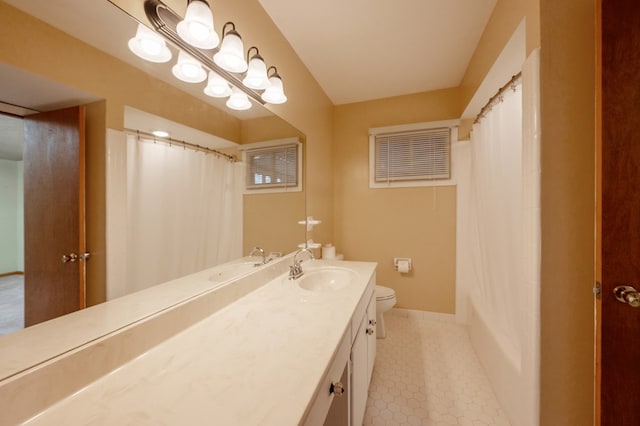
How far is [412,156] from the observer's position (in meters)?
2.56

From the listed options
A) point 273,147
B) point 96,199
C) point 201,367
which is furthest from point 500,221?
point 96,199

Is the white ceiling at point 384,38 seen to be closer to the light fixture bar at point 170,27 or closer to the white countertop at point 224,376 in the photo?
the light fixture bar at point 170,27

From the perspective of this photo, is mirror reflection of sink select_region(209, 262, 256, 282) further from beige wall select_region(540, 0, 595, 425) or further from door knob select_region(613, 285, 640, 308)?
door knob select_region(613, 285, 640, 308)

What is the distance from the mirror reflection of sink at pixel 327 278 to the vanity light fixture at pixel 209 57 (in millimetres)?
1145

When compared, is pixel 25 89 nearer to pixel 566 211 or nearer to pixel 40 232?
pixel 40 232

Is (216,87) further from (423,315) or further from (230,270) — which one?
(423,315)

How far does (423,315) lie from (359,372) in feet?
5.59

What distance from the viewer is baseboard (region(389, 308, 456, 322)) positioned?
251 centimetres

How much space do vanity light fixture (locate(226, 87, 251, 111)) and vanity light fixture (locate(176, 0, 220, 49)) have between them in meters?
0.29

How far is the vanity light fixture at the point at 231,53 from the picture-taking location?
1.03m

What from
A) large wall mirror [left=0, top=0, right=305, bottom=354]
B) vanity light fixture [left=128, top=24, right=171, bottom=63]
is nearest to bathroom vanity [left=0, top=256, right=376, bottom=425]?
large wall mirror [left=0, top=0, right=305, bottom=354]

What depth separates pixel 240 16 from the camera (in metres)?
1.29

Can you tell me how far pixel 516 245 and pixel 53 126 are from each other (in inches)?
82.2

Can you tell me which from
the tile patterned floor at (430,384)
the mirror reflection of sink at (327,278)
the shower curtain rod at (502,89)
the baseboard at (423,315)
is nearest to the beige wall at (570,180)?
the shower curtain rod at (502,89)
